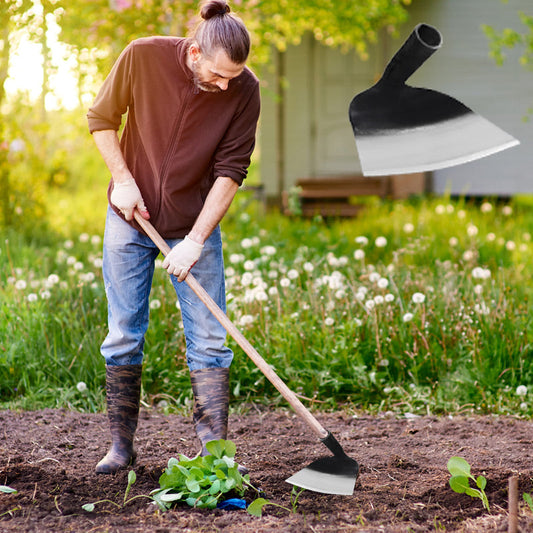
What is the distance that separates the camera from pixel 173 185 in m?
2.80

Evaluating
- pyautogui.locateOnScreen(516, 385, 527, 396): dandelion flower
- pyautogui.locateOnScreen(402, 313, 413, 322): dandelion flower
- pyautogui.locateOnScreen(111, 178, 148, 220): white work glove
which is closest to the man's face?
pyautogui.locateOnScreen(111, 178, 148, 220): white work glove

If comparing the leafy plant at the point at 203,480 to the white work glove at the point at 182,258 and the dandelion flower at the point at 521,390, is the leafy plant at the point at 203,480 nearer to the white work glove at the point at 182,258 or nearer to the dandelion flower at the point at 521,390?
the white work glove at the point at 182,258

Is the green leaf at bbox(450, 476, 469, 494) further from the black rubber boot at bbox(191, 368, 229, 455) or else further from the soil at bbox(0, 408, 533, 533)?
the black rubber boot at bbox(191, 368, 229, 455)

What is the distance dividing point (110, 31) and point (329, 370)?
4.91 metres

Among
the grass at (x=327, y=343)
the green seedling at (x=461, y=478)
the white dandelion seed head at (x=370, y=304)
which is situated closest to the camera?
the green seedling at (x=461, y=478)

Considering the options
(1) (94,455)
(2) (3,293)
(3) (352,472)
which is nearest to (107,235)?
(1) (94,455)

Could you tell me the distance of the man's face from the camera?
2.54m

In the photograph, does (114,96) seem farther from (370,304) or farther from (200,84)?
(370,304)

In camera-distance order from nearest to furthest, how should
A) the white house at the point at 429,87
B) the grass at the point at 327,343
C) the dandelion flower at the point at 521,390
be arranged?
the dandelion flower at the point at 521,390, the grass at the point at 327,343, the white house at the point at 429,87

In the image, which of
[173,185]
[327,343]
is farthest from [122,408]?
[327,343]

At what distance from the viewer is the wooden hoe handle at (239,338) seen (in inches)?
103

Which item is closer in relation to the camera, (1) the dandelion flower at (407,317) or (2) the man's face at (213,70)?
(2) the man's face at (213,70)

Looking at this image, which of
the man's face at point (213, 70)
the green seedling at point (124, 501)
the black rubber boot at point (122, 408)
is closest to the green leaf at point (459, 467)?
the green seedling at point (124, 501)

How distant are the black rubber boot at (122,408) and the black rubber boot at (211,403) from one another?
10.7 inches
